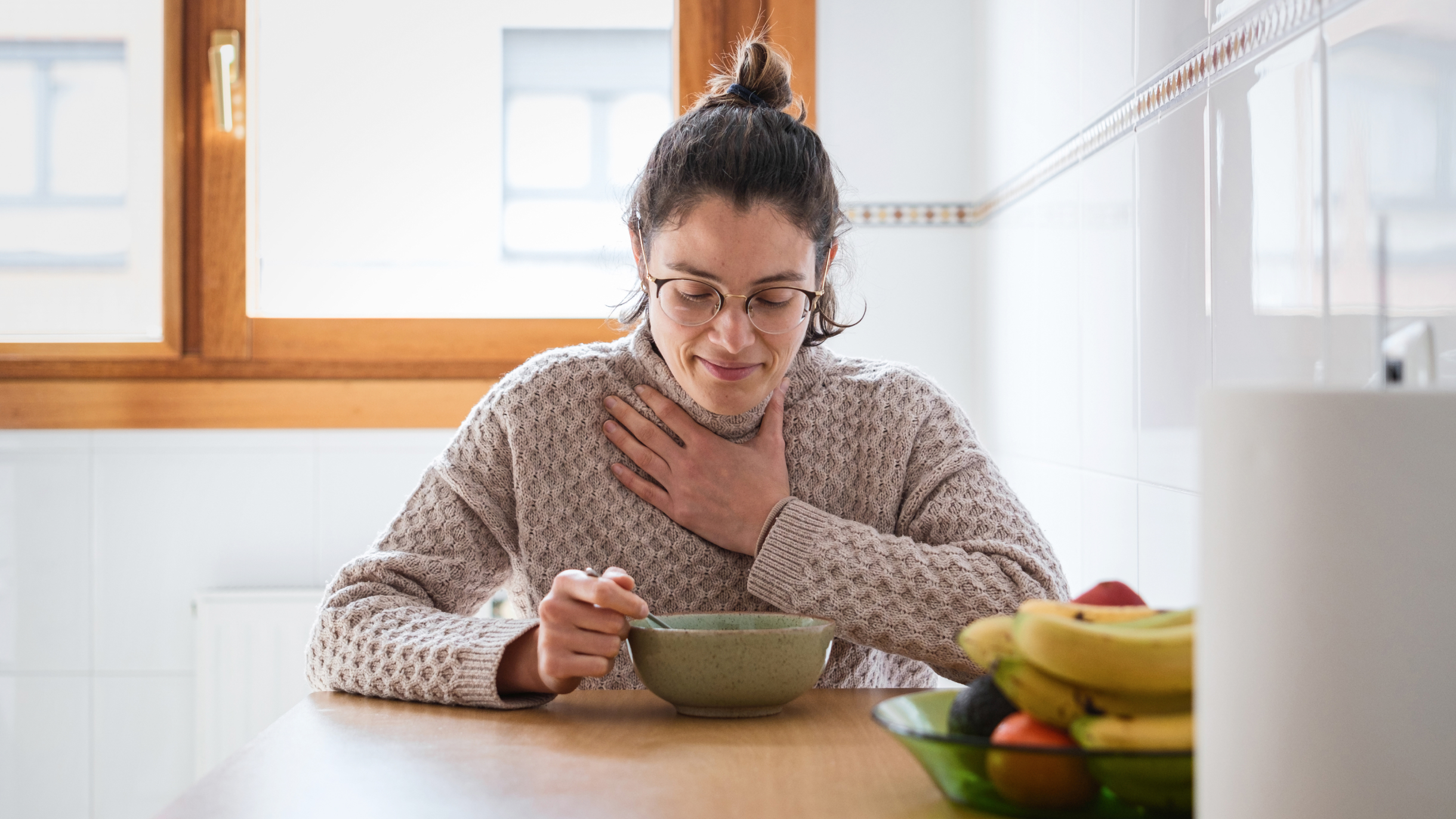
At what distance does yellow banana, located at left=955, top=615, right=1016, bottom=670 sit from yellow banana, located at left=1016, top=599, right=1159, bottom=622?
0.05ft

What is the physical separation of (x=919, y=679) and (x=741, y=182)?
642mm

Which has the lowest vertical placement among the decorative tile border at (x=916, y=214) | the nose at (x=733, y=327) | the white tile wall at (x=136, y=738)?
the white tile wall at (x=136, y=738)

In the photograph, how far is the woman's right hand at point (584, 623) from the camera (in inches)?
37.3

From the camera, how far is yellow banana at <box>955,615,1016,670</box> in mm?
613

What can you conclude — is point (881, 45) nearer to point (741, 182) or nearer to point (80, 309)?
point (741, 182)

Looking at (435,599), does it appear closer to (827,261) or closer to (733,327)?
(733,327)

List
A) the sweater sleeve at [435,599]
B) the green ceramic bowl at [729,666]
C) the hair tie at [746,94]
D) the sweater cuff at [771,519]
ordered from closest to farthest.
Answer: the green ceramic bowl at [729,666], the sweater sleeve at [435,599], the sweater cuff at [771,519], the hair tie at [746,94]

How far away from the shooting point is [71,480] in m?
2.56

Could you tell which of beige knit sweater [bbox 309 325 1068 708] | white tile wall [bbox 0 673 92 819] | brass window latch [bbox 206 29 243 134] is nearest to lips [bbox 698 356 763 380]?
beige knit sweater [bbox 309 325 1068 708]

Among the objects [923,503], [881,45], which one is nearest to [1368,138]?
[923,503]

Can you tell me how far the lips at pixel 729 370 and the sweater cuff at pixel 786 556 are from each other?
0.17 meters

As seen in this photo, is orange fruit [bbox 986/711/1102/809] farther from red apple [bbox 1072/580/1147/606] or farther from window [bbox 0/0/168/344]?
window [bbox 0/0/168/344]

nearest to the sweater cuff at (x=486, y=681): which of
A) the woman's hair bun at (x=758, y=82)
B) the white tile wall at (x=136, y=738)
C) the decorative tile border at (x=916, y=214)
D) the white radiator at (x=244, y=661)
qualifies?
the woman's hair bun at (x=758, y=82)

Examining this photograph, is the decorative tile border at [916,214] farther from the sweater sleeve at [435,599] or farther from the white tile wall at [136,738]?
the white tile wall at [136,738]
